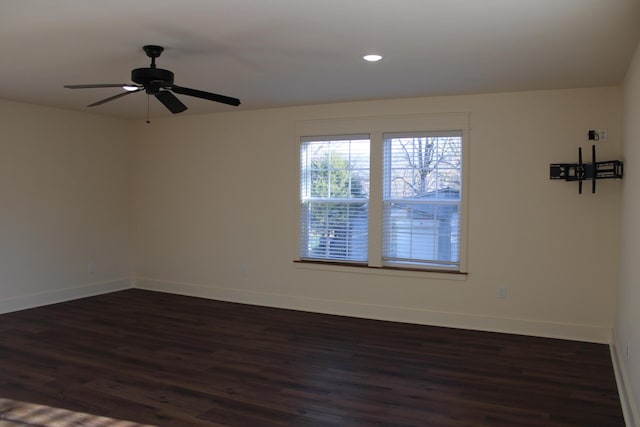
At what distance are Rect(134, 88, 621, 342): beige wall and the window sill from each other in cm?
2

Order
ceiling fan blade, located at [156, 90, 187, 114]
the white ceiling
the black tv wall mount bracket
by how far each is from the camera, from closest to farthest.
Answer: the white ceiling < ceiling fan blade, located at [156, 90, 187, 114] < the black tv wall mount bracket

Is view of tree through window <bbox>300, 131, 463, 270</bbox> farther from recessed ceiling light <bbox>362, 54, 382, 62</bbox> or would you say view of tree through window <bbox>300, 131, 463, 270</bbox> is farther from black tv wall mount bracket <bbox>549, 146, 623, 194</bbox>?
recessed ceiling light <bbox>362, 54, 382, 62</bbox>

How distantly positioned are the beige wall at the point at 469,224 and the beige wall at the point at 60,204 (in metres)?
0.31

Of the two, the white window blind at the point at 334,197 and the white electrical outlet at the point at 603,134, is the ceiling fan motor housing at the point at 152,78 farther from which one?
the white electrical outlet at the point at 603,134

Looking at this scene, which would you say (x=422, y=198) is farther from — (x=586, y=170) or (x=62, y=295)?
(x=62, y=295)

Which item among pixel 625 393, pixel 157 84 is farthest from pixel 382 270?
pixel 157 84

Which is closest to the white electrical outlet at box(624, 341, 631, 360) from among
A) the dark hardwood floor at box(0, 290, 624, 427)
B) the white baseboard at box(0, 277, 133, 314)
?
the dark hardwood floor at box(0, 290, 624, 427)

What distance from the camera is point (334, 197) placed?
567cm

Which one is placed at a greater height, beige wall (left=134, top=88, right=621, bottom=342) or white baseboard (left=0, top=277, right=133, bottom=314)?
beige wall (left=134, top=88, right=621, bottom=342)

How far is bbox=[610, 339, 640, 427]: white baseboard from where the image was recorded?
2842 millimetres

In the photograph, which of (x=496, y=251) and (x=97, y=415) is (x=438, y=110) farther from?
(x=97, y=415)

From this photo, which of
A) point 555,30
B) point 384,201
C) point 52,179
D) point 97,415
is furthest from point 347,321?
point 52,179

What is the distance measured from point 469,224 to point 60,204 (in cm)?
466

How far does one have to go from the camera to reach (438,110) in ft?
16.6
